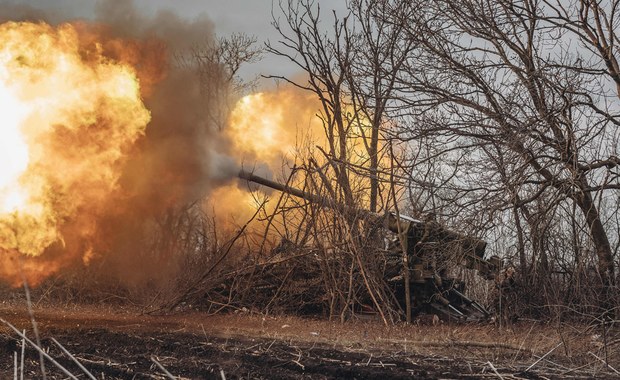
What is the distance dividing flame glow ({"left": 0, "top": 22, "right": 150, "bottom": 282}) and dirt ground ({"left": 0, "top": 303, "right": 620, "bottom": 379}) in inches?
69.2

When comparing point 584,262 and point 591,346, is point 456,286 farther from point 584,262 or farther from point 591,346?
point 591,346

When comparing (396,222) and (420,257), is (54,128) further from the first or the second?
(420,257)

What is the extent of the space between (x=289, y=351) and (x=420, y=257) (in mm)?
7182

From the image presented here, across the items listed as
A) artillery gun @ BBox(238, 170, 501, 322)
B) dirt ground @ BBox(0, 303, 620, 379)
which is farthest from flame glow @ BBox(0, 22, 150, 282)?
artillery gun @ BBox(238, 170, 501, 322)

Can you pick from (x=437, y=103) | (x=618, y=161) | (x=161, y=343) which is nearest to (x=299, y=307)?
(x=437, y=103)

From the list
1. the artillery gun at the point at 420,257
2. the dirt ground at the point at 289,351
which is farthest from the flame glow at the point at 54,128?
the artillery gun at the point at 420,257

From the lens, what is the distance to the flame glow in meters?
10.3

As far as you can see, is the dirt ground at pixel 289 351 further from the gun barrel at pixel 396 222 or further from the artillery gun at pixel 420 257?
the gun barrel at pixel 396 222

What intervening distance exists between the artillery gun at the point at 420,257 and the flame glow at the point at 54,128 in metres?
3.32

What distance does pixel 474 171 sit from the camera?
544 inches

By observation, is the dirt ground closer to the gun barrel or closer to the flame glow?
the flame glow

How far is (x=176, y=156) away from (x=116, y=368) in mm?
6428

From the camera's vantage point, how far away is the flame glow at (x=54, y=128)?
10.3 metres

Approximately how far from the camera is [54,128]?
10.8 metres
